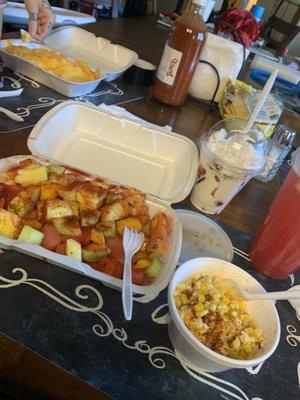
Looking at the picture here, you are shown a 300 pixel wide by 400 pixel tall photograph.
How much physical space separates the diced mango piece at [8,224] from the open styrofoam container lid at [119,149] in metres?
0.27

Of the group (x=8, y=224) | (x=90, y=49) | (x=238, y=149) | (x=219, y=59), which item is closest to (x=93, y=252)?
(x=8, y=224)

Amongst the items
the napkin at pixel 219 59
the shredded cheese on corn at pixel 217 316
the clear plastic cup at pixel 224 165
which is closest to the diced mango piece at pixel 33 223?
the shredded cheese on corn at pixel 217 316

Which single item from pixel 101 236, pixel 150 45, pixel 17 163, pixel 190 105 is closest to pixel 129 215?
pixel 101 236

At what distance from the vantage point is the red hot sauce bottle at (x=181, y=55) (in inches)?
41.6

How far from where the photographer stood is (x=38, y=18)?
113 cm

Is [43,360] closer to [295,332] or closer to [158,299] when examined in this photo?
[158,299]

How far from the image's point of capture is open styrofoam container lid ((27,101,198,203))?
822mm

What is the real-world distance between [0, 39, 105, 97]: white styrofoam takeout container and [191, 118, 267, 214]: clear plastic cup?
42 cm

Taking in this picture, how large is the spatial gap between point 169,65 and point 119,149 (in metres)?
0.37

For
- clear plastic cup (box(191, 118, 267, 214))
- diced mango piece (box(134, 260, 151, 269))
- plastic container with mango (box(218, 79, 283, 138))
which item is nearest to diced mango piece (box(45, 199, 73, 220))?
diced mango piece (box(134, 260, 151, 269))

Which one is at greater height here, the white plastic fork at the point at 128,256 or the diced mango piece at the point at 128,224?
the white plastic fork at the point at 128,256

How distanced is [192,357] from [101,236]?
0.22 meters

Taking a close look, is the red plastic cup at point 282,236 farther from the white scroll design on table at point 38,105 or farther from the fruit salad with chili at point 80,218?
the white scroll design on table at point 38,105

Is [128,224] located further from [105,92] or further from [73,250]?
[105,92]
